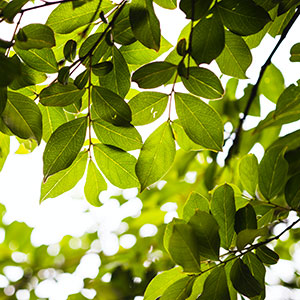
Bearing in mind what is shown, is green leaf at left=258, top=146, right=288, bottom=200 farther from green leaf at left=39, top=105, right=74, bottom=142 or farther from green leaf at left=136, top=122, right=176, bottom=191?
green leaf at left=39, top=105, right=74, bottom=142

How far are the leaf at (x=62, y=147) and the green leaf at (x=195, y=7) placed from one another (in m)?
0.20

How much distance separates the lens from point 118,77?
0.54 meters

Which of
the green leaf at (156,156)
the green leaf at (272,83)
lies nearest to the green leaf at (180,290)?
the green leaf at (156,156)

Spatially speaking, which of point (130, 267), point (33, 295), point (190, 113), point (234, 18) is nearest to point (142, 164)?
point (190, 113)

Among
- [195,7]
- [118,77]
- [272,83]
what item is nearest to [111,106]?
[118,77]

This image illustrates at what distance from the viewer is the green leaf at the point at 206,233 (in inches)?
18.9

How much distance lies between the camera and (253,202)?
1.92ft

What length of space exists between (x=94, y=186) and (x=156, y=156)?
15 centimetres

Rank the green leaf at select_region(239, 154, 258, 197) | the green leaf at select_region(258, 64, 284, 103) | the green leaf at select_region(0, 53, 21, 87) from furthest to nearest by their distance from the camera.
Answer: the green leaf at select_region(258, 64, 284, 103) < the green leaf at select_region(239, 154, 258, 197) < the green leaf at select_region(0, 53, 21, 87)

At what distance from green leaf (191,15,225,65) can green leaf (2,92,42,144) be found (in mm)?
200

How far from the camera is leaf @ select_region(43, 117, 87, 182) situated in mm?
519

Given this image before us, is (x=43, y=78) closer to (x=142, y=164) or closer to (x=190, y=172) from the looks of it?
(x=142, y=164)

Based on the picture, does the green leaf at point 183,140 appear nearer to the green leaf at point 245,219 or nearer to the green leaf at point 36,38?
the green leaf at point 245,219

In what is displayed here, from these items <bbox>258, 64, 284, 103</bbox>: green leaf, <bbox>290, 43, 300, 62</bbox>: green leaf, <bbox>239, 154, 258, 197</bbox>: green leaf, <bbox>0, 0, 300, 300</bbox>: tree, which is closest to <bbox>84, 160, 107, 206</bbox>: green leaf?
<bbox>0, 0, 300, 300</bbox>: tree
